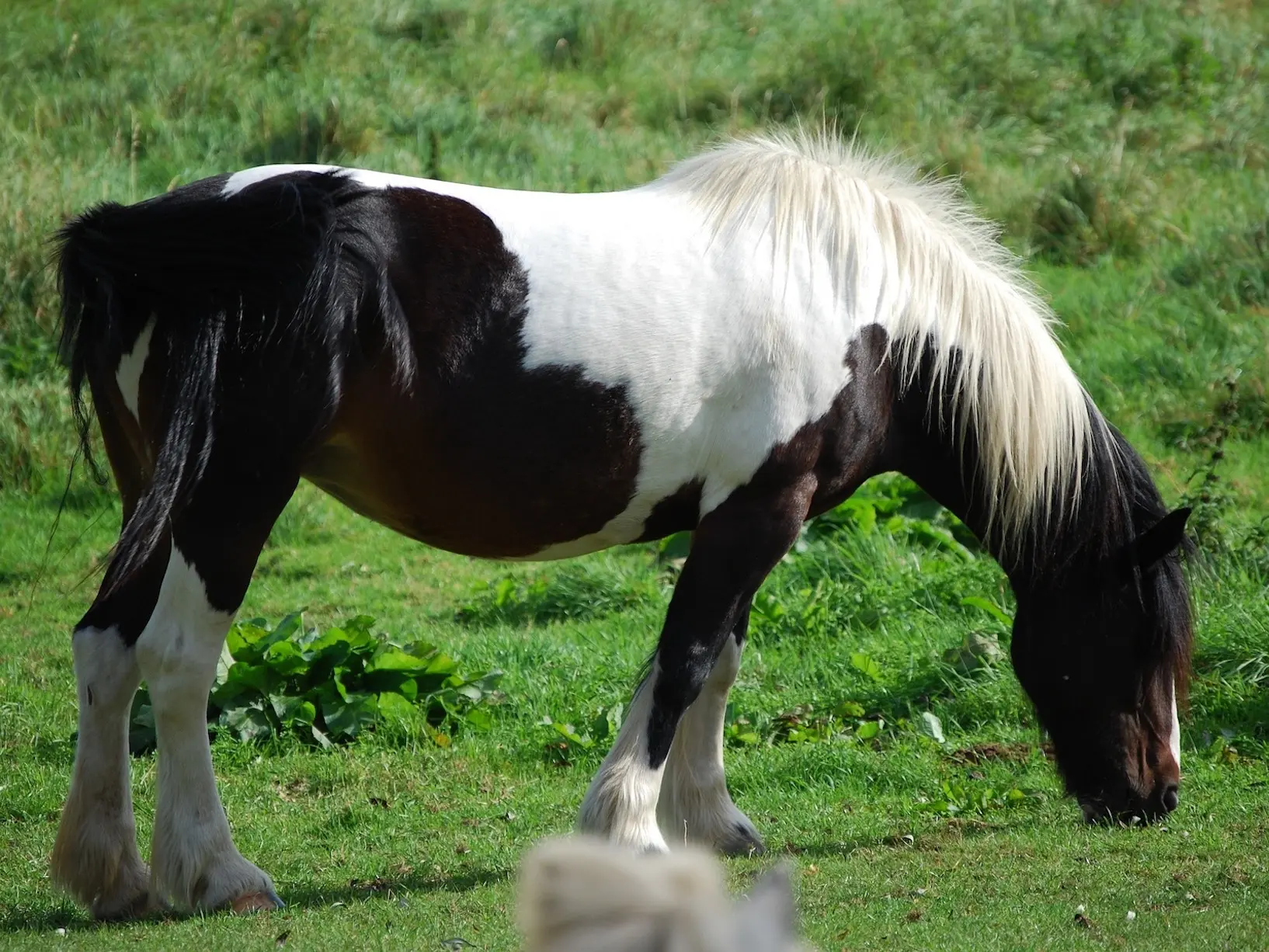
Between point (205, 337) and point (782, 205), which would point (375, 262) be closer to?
point (205, 337)

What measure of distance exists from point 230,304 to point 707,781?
2243mm

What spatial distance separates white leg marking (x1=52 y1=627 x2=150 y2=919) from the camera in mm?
4250

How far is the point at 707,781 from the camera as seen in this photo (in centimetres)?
501

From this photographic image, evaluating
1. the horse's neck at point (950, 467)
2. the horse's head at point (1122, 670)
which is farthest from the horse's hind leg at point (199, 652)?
the horse's head at point (1122, 670)

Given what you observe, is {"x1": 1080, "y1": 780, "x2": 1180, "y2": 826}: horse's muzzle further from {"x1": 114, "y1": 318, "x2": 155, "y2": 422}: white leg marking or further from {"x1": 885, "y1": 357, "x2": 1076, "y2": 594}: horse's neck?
{"x1": 114, "y1": 318, "x2": 155, "y2": 422}: white leg marking

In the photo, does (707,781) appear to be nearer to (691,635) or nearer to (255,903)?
(691,635)

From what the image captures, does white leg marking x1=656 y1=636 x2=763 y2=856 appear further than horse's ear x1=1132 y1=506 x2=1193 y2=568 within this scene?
Yes

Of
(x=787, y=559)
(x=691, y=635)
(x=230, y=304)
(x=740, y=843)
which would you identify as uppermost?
(x=230, y=304)

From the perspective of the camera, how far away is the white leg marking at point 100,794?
167 inches

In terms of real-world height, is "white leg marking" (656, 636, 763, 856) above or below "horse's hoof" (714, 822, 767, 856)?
above

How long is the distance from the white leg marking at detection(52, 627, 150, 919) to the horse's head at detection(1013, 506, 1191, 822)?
9.84 feet

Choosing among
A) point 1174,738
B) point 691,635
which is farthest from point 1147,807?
point 691,635

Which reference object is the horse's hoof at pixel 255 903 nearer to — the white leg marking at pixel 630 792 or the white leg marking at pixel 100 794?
the white leg marking at pixel 100 794

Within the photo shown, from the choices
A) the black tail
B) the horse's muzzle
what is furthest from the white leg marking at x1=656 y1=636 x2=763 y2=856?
the black tail
